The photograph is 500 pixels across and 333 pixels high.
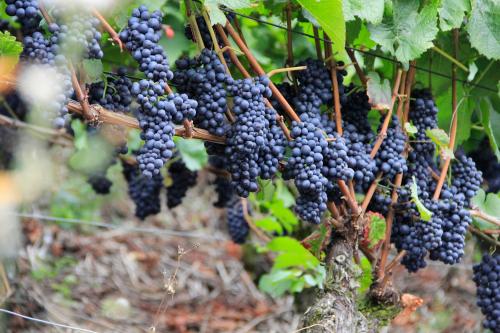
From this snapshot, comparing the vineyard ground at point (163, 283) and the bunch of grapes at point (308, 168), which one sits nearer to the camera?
the bunch of grapes at point (308, 168)

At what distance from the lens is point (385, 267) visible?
102 inches

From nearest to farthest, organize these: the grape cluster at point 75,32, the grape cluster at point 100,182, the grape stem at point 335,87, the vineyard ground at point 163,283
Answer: the grape cluster at point 75,32 → the grape stem at point 335,87 → the grape cluster at point 100,182 → the vineyard ground at point 163,283

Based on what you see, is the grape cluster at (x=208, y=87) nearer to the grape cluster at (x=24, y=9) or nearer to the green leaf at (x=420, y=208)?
the grape cluster at (x=24, y=9)

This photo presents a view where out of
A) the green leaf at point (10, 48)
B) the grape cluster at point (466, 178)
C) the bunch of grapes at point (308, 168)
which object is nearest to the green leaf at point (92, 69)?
the green leaf at point (10, 48)

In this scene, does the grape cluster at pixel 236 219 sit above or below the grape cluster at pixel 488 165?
below

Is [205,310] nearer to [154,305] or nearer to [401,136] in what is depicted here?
[154,305]

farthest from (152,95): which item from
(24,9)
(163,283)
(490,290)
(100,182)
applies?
(163,283)

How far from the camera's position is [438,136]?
7.84 feet

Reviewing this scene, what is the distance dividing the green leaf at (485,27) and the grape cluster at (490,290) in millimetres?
824

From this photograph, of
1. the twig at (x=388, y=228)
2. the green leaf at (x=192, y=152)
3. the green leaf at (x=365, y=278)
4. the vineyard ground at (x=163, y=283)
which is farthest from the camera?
the vineyard ground at (x=163, y=283)

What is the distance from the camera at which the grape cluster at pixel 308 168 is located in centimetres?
208

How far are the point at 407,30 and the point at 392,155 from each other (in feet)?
1.38

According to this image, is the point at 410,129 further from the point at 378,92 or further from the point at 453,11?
the point at 453,11

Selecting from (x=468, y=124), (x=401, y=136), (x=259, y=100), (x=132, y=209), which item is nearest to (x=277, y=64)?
(x=468, y=124)
